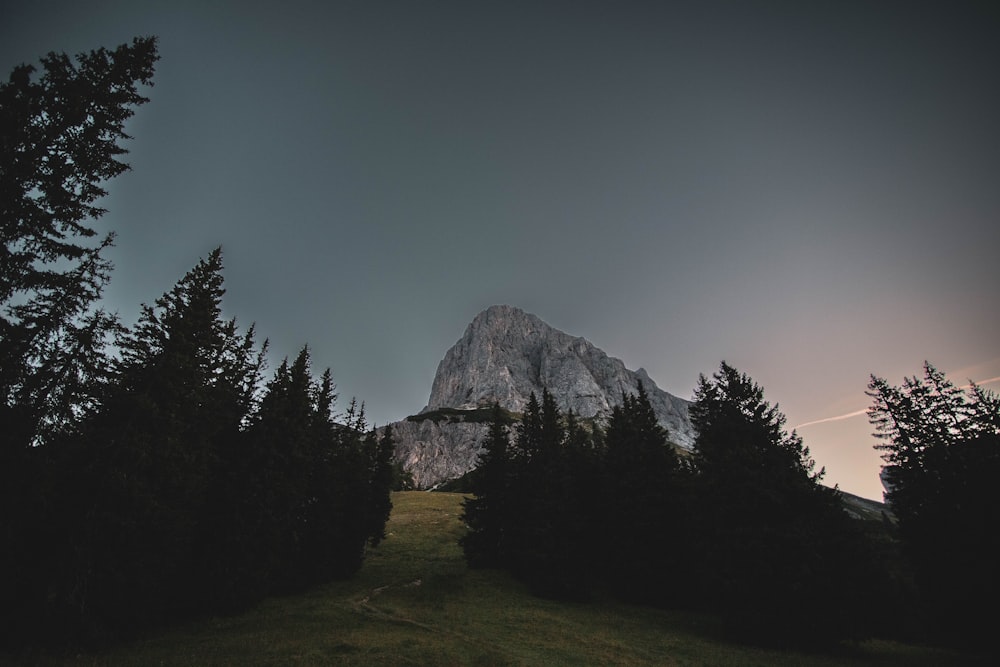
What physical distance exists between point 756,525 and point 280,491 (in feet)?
88.7

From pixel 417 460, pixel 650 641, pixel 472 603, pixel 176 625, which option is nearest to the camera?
pixel 176 625

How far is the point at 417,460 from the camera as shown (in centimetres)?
19125

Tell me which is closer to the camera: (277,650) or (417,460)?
(277,650)

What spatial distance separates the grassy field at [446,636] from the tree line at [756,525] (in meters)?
2.07

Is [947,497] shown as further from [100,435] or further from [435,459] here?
[435,459]

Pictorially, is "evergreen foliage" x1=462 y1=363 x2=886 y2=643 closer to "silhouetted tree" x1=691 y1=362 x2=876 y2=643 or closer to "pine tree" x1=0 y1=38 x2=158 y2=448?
"silhouetted tree" x1=691 y1=362 x2=876 y2=643

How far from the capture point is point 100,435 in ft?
52.8

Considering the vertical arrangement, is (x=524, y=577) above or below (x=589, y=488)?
below

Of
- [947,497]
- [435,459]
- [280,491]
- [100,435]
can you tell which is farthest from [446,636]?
[435,459]

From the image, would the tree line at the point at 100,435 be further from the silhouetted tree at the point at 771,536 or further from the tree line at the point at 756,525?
the silhouetted tree at the point at 771,536

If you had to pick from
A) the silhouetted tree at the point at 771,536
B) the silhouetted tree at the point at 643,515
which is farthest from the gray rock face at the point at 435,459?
the silhouetted tree at the point at 771,536

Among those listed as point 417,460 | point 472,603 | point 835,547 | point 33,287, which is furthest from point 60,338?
point 417,460

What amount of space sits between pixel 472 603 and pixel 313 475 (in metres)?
15.5

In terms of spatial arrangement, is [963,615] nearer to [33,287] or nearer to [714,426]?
[714,426]
